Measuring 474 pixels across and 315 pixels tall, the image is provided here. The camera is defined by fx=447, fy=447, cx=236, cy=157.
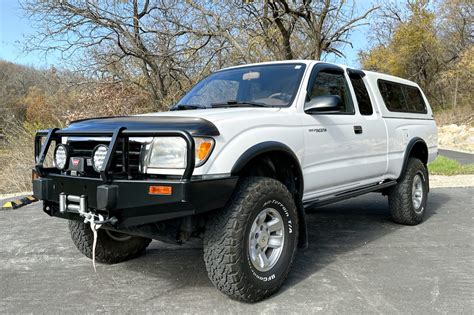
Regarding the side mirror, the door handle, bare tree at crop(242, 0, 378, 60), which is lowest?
the door handle

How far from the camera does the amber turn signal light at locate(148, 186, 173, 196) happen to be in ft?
9.68

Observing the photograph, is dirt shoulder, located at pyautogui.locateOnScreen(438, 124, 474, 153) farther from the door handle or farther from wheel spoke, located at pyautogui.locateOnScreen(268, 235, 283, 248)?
wheel spoke, located at pyautogui.locateOnScreen(268, 235, 283, 248)

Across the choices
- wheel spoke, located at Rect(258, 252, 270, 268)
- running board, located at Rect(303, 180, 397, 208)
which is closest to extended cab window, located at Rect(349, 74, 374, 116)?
running board, located at Rect(303, 180, 397, 208)

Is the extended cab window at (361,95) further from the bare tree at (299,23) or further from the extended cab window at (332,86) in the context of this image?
the bare tree at (299,23)

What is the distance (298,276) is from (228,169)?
1420mm

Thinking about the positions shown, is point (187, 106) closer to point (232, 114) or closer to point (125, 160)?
point (232, 114)

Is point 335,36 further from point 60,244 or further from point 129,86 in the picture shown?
point 60,244

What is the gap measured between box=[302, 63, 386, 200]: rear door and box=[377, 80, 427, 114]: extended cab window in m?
0.59

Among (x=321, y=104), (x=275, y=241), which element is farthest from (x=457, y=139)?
(x=275, y=241)

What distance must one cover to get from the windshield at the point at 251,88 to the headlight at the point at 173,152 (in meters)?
1.22

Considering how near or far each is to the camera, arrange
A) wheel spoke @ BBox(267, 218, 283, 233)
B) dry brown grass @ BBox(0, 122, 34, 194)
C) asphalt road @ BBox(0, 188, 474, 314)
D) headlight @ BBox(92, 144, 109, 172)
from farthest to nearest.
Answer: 1. dry brown grass @ BBox(0, 122, 34, 194)
2. wheel spoke @ BBox(267, 218, 283, 233)
3. asphalt road @ BBox(0, 188, 474, 314)
4. headlight @ BBox(92, 144, 109, 172)

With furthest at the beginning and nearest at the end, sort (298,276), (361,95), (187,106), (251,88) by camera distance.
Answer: (361,95) < (187,106) < (251,88) < (298,276)

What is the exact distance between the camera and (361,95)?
5281mm

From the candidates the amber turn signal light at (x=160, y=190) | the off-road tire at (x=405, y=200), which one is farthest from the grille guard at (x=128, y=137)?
the off-road tire at (x=405, y=200)
